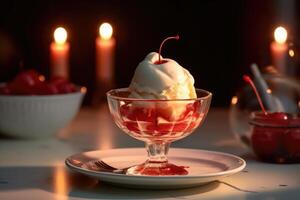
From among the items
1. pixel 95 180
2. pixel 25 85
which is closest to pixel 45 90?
pixel 25 85

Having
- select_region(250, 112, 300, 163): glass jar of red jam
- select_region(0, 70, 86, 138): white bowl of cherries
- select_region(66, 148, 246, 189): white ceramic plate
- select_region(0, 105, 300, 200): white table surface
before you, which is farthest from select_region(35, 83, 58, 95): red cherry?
select_region(250, 112, 300, 163): glass jar of red jam

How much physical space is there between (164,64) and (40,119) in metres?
0.63

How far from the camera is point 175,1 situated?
301 cm

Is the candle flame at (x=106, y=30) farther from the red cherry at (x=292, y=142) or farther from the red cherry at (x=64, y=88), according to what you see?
the red cherry at (x=292, y=142)

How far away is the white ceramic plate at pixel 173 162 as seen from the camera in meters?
1.57

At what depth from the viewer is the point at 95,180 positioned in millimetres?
1703

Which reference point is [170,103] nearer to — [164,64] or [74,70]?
[164,64]

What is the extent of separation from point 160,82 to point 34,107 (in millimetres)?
632

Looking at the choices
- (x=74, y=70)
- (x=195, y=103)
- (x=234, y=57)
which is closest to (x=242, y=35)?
(x=234, y=57)

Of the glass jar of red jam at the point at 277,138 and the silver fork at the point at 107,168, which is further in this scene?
the glass jar of red jam at the point at 277,138

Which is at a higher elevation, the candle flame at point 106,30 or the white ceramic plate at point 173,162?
the candle flame at point 106,30

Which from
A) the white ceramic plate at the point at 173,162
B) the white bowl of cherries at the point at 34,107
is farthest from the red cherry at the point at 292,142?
the white bowl of cherries at the point at 34,107

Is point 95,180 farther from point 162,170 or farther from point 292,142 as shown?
point 292,142

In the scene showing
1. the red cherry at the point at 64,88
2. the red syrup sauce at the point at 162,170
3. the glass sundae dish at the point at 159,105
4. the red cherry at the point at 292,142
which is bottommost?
the red syrup sauce at the point at 162,170
